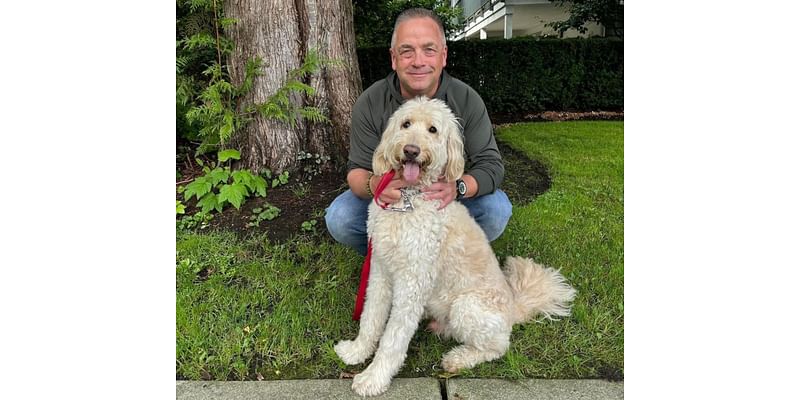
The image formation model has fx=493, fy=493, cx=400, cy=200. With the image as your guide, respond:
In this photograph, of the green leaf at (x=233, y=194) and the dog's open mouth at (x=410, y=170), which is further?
the green leaf at (x=233, y=194)

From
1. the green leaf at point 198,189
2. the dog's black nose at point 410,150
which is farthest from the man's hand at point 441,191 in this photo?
the green leaf at point 198,189

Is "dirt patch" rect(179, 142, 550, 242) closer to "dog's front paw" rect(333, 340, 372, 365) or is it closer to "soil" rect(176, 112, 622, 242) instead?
"soil" rect(176, 112, 622, 242)

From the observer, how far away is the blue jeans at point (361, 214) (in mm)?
3436

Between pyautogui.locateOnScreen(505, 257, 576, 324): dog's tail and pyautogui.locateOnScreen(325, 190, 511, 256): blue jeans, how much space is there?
0.43 metres

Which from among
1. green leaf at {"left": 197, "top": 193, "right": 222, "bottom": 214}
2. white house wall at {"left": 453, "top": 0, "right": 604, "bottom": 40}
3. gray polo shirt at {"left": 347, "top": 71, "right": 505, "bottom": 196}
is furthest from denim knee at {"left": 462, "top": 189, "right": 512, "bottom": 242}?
white house wall at {"left": 453, "top": 0, "right": 604, "bottom": 40}

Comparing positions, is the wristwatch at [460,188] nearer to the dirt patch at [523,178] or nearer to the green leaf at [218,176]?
the dirt patch at [523,178]

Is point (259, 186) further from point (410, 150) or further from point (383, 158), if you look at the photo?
point (410, 150)

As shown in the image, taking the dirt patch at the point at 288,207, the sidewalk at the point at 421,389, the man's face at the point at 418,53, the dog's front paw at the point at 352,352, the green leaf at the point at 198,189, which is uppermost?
the man's face at the point at 418,53

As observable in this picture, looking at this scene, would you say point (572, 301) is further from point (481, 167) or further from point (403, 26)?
point (403, 26)

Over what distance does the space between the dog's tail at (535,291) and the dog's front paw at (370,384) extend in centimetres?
94

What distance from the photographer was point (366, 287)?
9.84 feet

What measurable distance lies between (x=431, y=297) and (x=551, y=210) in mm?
2499

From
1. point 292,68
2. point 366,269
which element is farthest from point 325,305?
point 292,68

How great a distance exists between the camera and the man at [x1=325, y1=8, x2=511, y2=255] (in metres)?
2.91
